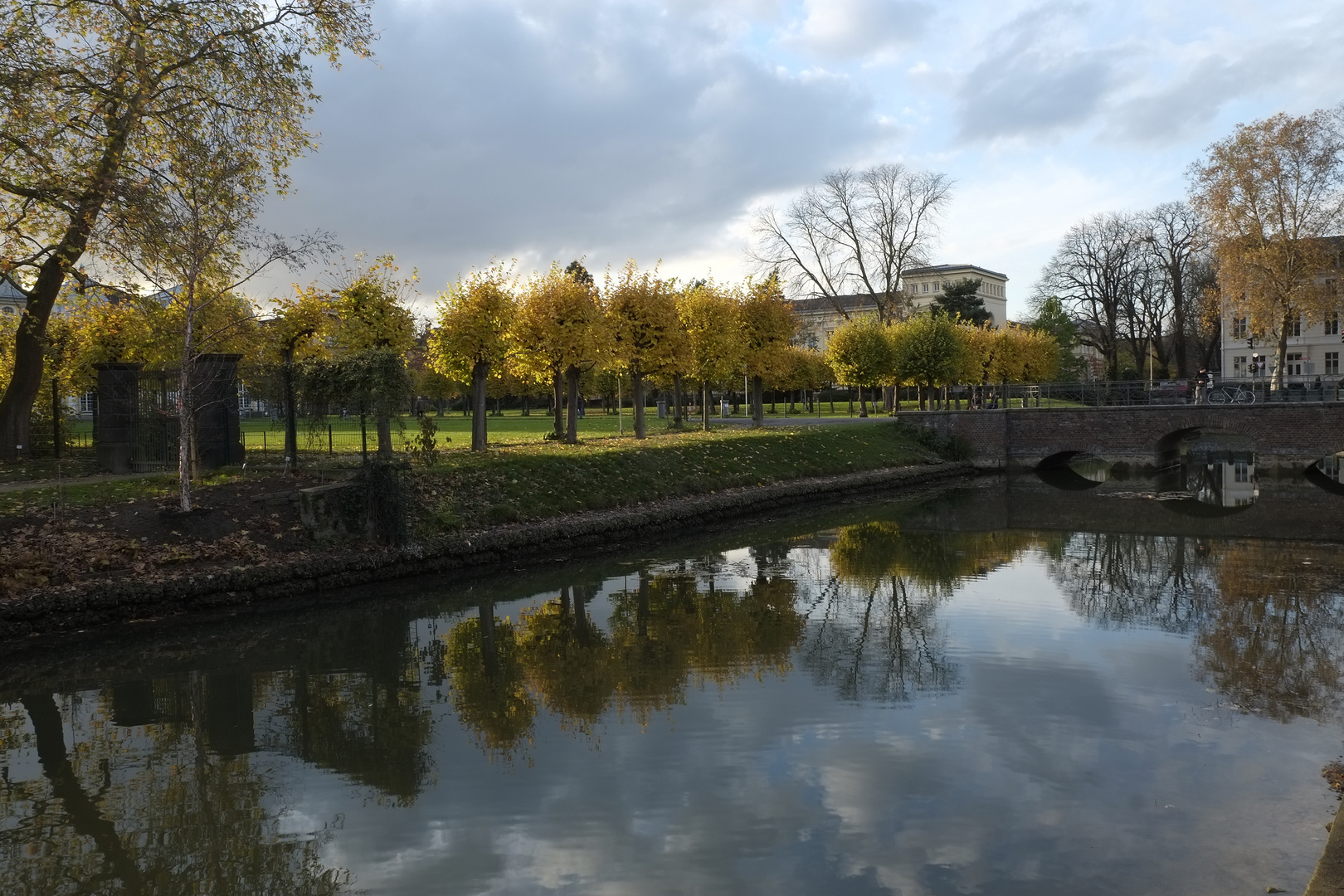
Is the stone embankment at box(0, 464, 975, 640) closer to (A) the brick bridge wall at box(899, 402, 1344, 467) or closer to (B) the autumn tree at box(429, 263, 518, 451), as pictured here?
(B) the autumn tree at box(429, 263, 518, 451)

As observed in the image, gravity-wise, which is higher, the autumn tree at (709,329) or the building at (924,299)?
the building at (924,299)

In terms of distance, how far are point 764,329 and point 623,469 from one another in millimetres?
15000

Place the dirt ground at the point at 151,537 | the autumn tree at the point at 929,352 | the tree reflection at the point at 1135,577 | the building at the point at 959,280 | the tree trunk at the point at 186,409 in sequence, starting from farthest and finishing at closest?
the building at the point at 959,280 < the autumn tree at the point at 929,352 < the tree trunk at the point at 186,409 < the tree reflection at the point at 1135,577 < the dirt ground at the point at 151,537

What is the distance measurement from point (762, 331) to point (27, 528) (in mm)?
26917

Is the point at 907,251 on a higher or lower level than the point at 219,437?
higher

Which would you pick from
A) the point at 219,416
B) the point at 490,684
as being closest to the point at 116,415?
the point at 219,416

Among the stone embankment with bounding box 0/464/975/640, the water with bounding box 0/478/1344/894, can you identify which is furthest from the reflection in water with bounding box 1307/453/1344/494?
the stone embankment with bounding box 0/464/975/640

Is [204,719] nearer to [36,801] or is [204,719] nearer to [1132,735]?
[36,801]

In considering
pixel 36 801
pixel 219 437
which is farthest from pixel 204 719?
pixel 219 437

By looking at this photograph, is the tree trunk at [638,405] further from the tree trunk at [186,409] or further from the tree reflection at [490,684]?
the tree reflection at [490,684]

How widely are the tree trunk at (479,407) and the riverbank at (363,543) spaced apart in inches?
77.8

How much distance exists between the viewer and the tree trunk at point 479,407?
78.4ft

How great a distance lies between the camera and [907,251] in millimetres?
51438

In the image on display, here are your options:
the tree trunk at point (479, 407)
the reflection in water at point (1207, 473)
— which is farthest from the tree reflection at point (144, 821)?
the reflection in water at point (1207, 473)
